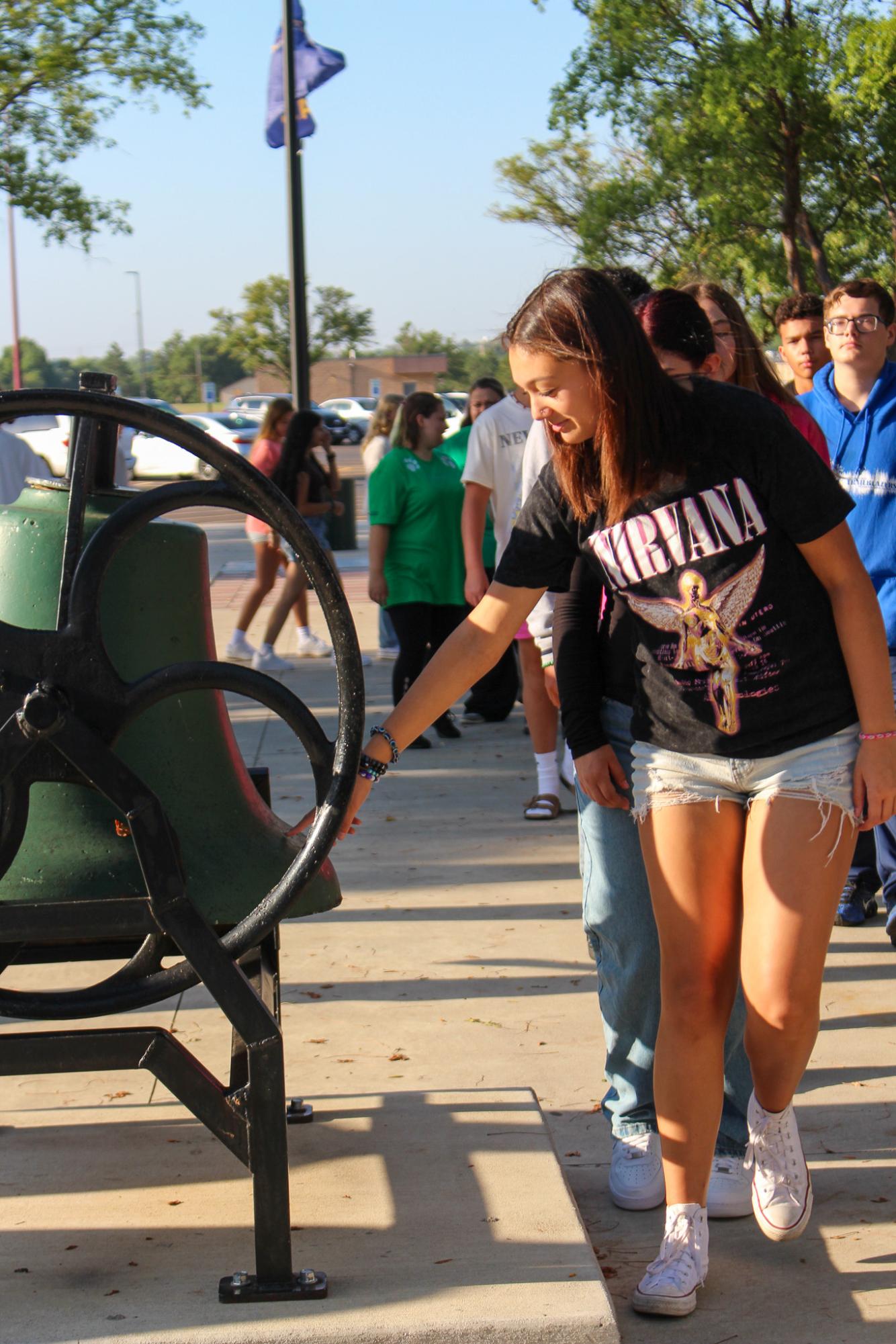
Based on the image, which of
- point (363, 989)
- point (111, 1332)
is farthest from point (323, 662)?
point (111, 1332)

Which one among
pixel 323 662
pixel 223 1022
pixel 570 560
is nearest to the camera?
pixel 570 560

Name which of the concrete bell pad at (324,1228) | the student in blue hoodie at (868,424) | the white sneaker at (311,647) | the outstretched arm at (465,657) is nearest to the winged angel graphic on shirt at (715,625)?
the outstretched arm at (465,657)

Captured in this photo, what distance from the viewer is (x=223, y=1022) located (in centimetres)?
401

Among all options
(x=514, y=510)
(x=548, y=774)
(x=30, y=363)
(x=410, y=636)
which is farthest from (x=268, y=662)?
(x=30, y=363)

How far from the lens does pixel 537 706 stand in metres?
6.14

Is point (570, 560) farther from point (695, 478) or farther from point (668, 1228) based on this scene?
point (668, 1228)

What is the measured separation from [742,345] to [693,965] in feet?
5.76

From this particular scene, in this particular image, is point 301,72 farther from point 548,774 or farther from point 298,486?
point 548,774

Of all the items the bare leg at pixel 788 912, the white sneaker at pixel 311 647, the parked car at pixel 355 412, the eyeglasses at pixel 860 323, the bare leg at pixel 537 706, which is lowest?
the white sneaker at pixel 311 647

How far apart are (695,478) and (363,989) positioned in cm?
232

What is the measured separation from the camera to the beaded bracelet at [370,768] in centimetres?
250

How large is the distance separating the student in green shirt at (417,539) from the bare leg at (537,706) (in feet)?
4.75

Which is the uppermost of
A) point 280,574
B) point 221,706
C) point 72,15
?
point 72,15

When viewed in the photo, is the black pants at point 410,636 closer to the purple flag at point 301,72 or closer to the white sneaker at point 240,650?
the white sneaker at point 240,650
